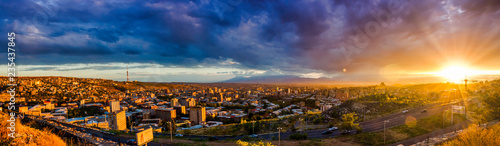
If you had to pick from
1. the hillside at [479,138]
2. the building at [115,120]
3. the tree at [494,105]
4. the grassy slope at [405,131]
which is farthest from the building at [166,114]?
the tree at [494,105]

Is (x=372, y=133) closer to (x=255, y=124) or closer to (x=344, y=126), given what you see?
(x=344, y=126)

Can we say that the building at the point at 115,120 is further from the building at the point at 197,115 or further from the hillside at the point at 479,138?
the hillside at the point at 479,138

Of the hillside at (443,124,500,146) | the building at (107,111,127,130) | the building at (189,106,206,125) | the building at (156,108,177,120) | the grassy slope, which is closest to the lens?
the hillside at (443,124,500,146)

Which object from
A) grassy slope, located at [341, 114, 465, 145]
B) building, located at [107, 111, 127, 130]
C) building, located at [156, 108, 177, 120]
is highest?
grassy slope, located at [341, 114, 465, 145]

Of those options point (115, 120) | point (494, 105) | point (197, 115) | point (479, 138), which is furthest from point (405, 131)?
point (115, 120)

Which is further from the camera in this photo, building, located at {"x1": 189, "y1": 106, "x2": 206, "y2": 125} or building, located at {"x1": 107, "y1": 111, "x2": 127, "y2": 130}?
building, located at {"x1": 189, "y1": 106, "x2": 206, "y2": 125}

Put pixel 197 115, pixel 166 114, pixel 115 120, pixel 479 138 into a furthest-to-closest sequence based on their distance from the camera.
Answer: pixel 166 114
pixel 197 115
pixel 115 120
pixel 479 138

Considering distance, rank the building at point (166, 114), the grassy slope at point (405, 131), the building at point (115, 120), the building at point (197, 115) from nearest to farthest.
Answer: the grassy slope at point (405, 131)
the building at point (115, 120)
the building at point (197, 115)
the building at point (166, 114)

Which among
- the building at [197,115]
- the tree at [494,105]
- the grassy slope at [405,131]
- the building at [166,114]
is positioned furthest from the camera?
the building at [166,114]

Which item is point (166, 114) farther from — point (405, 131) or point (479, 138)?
point (479, 138)

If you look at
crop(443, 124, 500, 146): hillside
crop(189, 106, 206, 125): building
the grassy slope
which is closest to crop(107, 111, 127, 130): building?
crop(189, 106, 206, 125): building

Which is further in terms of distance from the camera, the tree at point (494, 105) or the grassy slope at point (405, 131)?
the tree at point (494, 105)

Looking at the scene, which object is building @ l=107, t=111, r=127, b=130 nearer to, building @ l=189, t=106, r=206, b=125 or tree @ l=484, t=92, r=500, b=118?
building @ l=189, t=106, r=206, b=125

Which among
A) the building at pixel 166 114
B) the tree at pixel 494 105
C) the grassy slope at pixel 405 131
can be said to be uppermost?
the tree at pixel 494 105
